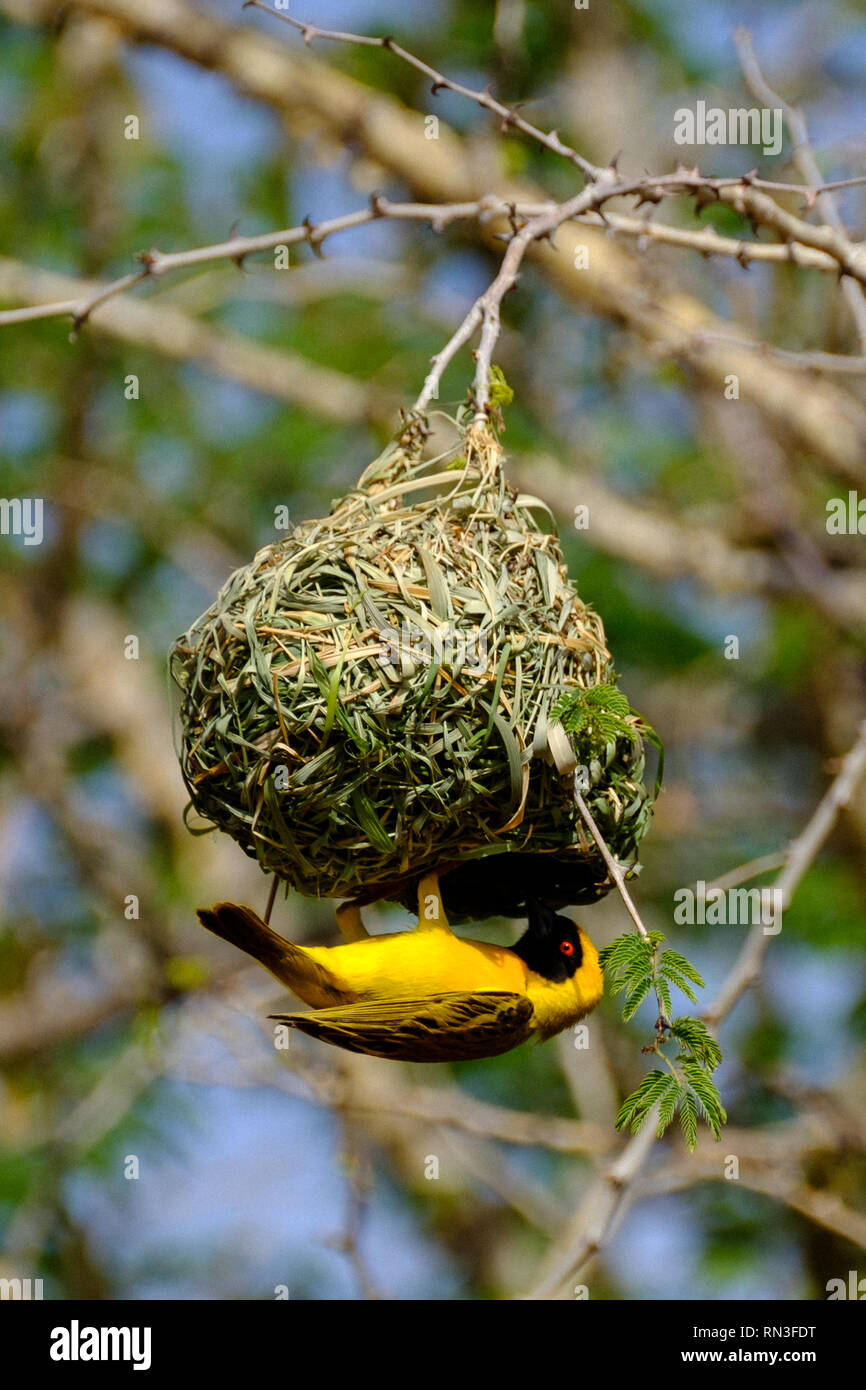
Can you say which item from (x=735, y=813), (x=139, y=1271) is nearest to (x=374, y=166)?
(x=735, y=813)

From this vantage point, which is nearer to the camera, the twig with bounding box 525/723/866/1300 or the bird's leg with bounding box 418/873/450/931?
the bird's leg with bounding box 418/873/450/931

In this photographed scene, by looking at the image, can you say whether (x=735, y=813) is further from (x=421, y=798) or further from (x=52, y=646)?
(x=421, y=798)

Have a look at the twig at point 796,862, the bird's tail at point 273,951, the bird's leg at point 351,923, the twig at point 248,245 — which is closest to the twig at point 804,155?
the twig at point 248,245

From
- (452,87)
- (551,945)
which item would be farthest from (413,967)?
(452,87)

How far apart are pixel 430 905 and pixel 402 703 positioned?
21.2 inches

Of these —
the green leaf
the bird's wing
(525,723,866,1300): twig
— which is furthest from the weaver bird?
the green leaf

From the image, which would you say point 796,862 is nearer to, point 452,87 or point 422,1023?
point 422,1023

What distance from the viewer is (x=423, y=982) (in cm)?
290

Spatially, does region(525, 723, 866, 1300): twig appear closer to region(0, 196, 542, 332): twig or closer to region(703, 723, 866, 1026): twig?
region(703, 723, 866, 1026): twig

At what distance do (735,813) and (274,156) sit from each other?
17.6 feet

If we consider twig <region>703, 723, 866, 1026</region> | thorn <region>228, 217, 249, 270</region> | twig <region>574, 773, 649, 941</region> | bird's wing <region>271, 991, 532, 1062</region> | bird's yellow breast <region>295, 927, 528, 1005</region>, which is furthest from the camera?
twig <region>703, 723, 866, 1026</region>

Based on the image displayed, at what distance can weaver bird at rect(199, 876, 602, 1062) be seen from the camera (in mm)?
2793

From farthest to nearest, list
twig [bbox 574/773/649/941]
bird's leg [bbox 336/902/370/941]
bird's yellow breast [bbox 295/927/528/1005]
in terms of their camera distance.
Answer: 1. bird's leg [bbox 336/902/370/941]
2. bird's yellow breast [bbox 295/927/528/1005]
3. twig [bbox 574/773/649/941]

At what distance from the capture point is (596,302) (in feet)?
20.9
